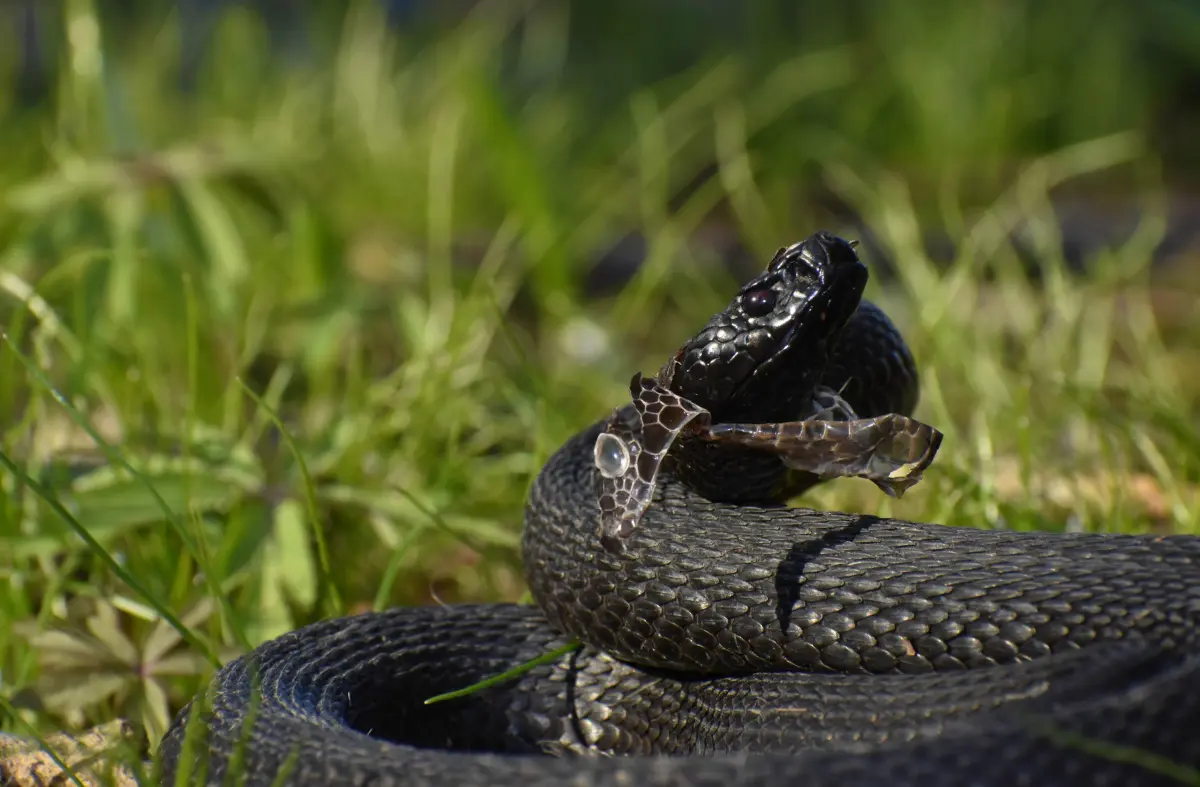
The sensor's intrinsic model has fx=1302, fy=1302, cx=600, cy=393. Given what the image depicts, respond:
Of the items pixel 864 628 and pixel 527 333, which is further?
pixel 527 333

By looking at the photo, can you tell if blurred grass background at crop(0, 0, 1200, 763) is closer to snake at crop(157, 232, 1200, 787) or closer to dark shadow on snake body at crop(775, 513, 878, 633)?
snake at crop(157, 232, 1200, 787)

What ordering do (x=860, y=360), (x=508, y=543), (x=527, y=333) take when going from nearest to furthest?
(x=860, y=360) < (x=508, y=543) < (x=527, y=333)

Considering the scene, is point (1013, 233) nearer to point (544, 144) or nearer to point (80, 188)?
point (544, 144)

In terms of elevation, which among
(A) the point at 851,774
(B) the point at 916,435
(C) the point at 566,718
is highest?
(B) the point at 916,435

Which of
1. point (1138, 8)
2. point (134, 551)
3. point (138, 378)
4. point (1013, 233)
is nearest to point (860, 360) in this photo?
point (134, 551)

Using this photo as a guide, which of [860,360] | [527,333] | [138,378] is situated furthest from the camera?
[527,333]

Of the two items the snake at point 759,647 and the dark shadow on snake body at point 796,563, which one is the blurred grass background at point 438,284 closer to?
the snake at point 759,647

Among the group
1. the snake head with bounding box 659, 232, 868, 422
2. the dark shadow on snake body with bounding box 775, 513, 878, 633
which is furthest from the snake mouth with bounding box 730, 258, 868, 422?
the dark shadow on snake body with bounding box 775, 513, 878, 633
